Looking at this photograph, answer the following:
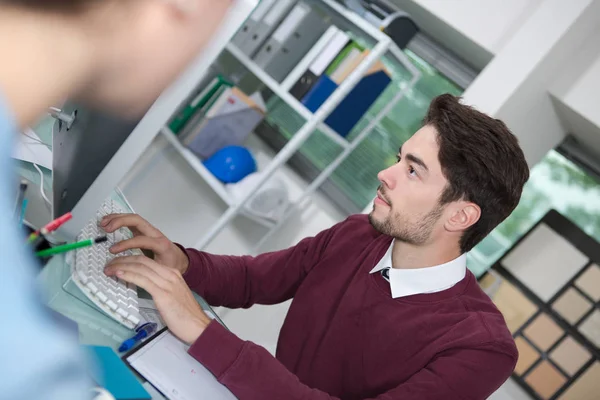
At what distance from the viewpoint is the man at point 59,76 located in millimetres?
322

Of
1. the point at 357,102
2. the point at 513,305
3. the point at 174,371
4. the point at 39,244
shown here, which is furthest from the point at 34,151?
the point at 513,305

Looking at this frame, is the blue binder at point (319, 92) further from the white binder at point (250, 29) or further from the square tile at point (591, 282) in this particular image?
the square tile at point (591, 282)

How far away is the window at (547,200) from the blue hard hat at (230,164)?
105 cm

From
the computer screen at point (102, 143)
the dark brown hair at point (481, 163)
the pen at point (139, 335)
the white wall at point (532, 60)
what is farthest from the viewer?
the white wall at point (532, 60)

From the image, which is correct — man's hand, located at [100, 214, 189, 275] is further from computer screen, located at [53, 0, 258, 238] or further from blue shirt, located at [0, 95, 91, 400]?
blue shirt, located at [0, 95, 91, 400]

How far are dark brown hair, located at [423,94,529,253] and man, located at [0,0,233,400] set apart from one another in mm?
904

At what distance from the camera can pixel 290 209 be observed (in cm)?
262

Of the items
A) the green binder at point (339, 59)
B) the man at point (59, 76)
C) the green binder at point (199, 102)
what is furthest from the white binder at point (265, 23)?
the man at point (59, 76)

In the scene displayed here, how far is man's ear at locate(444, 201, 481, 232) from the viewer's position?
127 centimetres

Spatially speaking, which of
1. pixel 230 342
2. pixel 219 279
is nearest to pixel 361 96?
pixel 219 279

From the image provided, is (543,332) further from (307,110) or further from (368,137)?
(307,110)

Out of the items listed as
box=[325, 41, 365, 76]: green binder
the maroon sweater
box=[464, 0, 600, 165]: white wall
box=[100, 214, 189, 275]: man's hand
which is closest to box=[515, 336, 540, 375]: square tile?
box=[464, 0, 600, 165]: white wall

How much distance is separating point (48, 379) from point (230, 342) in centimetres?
66

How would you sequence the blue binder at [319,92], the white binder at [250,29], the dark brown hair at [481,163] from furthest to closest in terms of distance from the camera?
the white binder at [250,29], the blue binder at [319,92], the dark brown hair at [481,163]
